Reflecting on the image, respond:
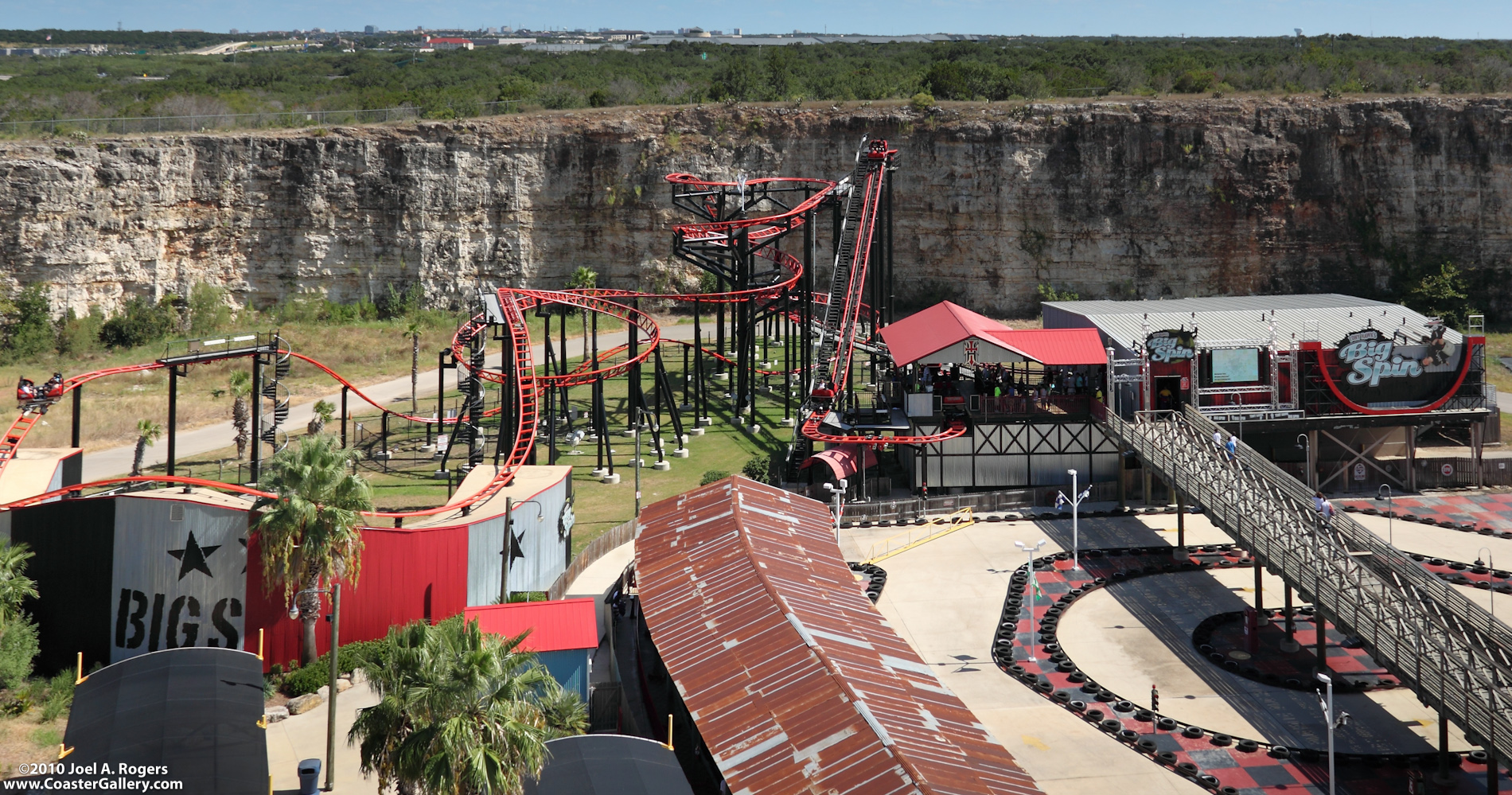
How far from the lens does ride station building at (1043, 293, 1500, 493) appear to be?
42.7 meters

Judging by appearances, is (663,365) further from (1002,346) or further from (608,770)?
(608,770)

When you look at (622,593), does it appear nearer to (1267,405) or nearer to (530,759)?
(530,759)

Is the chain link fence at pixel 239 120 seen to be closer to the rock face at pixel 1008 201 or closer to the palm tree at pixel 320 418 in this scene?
the rock face at pixel 1008 201

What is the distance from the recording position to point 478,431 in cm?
4356

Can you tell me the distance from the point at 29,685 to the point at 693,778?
14.5m

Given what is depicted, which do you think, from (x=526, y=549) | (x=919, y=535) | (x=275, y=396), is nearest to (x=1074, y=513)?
(x=919, y=535)

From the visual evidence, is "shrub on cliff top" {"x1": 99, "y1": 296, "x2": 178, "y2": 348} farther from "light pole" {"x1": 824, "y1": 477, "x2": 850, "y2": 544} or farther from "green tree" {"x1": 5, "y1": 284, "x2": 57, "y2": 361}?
"light pole" {"x1": 824, "y1": 477, "x2": 850, "y2": 544}

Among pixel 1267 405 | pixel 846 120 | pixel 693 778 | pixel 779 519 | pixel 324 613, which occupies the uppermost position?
pixel 846 120

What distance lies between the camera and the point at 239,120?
3088 inches

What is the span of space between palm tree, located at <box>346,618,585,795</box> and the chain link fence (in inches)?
2593

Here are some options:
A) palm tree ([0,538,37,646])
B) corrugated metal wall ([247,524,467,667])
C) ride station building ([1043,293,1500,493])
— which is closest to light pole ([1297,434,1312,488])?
ride station building ([1043,293,1500,493])

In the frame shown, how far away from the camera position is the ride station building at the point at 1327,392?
4272 centimetres

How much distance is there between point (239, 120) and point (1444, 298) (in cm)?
7130

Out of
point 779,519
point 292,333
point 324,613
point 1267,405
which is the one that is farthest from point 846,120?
point 324,613
